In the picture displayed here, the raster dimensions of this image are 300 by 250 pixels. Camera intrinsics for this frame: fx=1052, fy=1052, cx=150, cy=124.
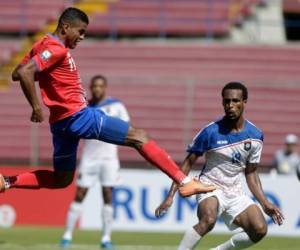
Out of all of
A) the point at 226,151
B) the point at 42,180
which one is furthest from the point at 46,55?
the point at 226,151

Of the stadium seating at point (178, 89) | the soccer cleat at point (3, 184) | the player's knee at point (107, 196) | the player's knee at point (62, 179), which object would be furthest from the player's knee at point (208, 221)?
the stadium seating at point (178, 89)

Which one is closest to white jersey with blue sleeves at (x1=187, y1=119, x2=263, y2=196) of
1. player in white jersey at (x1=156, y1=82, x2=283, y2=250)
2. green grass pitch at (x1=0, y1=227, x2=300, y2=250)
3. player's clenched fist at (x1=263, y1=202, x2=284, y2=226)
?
player in white jersey at (x1=156, y1=82, x2=283, y2=250)

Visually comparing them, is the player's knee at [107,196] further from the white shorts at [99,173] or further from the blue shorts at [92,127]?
the blue shorts at [92,127]

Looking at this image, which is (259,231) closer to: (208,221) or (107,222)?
(208,221)

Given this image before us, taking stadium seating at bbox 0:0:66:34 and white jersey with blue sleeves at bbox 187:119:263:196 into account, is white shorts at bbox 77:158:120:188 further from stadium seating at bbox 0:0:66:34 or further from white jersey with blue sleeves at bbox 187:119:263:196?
stadium seating at bbox 0:0:66:34

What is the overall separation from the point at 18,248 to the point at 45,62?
414 cm

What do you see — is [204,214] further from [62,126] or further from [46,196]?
[46,196]

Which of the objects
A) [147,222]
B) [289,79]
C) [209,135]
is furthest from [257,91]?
[209,135]

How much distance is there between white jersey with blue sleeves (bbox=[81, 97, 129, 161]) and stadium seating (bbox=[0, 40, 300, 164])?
16.2ft

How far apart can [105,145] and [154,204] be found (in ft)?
8.97

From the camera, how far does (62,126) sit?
10.0 meters

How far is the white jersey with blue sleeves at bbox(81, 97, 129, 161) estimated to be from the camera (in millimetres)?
14820

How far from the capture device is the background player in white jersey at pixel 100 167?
1438 centimetres

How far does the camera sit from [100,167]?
15.1 m
